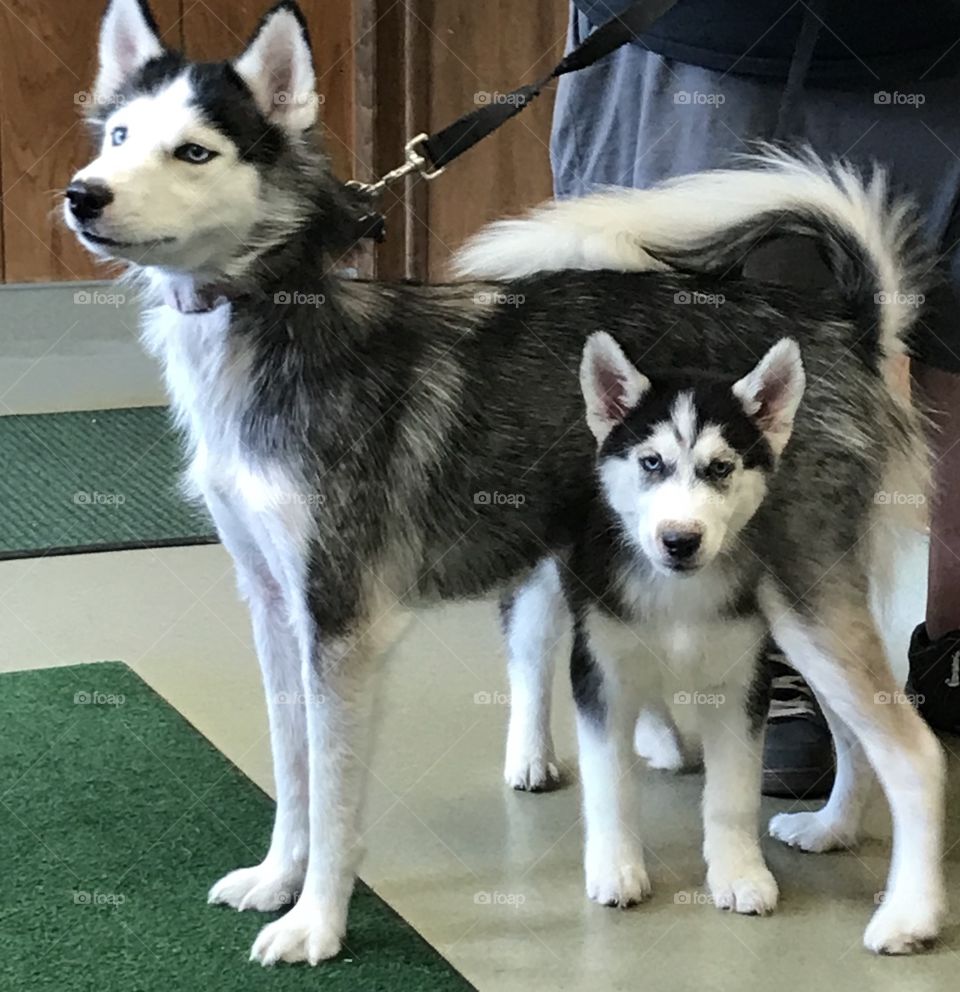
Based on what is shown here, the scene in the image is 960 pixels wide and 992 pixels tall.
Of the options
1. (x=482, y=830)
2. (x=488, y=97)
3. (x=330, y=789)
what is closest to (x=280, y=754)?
(x=330, y=789)

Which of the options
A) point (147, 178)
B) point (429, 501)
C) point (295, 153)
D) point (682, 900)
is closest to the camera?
point (147, 178)

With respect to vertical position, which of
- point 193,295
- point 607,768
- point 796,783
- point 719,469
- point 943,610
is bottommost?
point 796,783

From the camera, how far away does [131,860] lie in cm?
186

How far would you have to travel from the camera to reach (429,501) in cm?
170

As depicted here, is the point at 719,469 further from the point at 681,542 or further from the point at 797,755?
the point at 797,755

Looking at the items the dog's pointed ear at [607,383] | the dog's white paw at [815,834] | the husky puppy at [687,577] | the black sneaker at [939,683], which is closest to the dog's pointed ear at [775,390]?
the husky puppy at [687,577]

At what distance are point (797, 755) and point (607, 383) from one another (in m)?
0.76

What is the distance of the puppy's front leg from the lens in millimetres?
1794

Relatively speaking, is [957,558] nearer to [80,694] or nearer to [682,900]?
[682,900]

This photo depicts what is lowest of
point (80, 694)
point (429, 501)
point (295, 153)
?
point (80, 694)

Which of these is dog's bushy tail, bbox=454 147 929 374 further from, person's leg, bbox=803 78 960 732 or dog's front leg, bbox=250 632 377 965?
dog's front leg, bbox=250 632 377 965

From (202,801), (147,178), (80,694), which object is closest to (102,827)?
(202,801)

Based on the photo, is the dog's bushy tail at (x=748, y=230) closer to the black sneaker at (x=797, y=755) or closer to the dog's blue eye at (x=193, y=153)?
the dog's blue eye at (x=193, y=153)

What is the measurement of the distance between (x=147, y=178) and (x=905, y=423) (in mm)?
934
